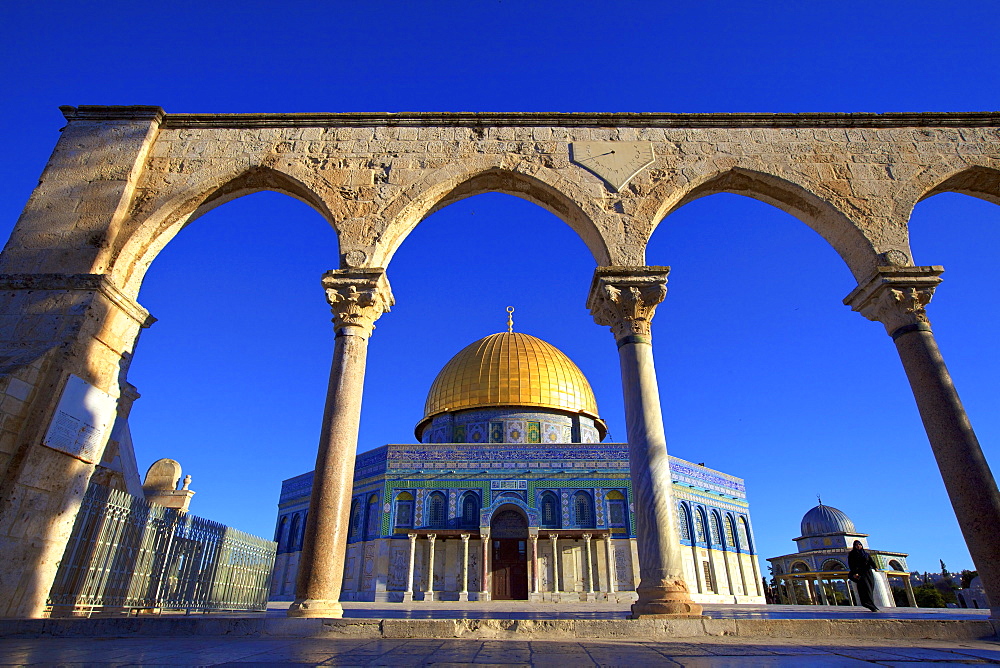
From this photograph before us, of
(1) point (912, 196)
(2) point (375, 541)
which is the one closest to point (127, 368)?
(1) point (912, 196)

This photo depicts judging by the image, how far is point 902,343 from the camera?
6301 mm

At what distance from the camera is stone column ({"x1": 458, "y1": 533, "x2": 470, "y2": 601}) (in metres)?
17.6

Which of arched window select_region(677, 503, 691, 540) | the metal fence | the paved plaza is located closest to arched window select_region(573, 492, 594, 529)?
arched window select_region(677, 503, 691, 540)

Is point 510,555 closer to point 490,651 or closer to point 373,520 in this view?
point 373,520

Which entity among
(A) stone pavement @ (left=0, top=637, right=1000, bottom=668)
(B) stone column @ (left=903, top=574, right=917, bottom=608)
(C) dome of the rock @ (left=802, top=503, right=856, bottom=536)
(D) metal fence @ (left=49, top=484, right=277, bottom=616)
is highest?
(C) dome of the rock @ (left=802, top=503, right=856, bottom=536)

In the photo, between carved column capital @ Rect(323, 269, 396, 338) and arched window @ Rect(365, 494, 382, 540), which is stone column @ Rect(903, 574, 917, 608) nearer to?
arched window @ Rect(365, 494, 382, 540)

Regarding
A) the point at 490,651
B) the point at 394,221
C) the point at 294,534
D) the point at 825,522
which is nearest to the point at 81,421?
the point at 394,221

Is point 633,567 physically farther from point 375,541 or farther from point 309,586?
point 309,586

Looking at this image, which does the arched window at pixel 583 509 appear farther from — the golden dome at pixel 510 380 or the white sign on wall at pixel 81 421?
the white sign on wall at pixel 81 421

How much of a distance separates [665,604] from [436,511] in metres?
15.1

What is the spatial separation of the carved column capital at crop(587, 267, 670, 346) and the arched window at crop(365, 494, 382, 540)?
1506cm

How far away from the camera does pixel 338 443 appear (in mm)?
5586

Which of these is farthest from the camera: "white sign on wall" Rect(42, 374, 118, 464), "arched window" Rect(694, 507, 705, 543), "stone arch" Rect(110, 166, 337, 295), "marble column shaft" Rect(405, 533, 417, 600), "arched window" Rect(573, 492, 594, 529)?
"arched window" Rect(694, 507, 705, 543)

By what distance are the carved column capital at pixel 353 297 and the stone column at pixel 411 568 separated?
13.7m
